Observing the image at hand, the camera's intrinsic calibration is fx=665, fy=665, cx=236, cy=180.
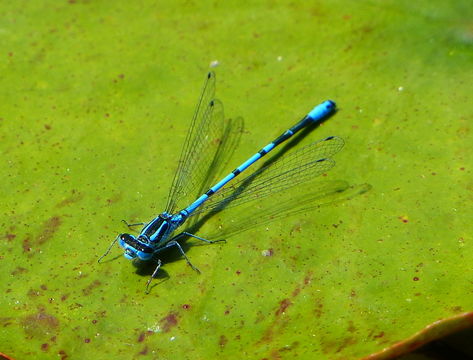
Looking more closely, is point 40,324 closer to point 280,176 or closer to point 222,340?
point 222,340

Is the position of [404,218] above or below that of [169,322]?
below

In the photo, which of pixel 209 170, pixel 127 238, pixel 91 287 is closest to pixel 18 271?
pixel 91 287

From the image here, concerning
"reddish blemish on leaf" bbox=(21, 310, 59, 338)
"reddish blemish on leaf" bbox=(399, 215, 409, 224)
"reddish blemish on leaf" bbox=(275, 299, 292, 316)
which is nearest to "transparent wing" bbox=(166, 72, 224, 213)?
"reddish blemish on leaf" bbox=(275, 299, 292, 316)

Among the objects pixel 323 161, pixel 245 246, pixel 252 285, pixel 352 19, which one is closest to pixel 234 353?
pixel 252 285

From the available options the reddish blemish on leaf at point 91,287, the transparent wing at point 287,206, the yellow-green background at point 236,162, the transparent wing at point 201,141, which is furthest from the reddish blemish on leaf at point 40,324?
the transparent wing at point 201,141

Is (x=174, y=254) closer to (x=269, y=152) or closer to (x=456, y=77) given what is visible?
(x=269, y=152)

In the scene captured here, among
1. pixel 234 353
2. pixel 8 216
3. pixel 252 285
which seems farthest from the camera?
pixel 8 216
